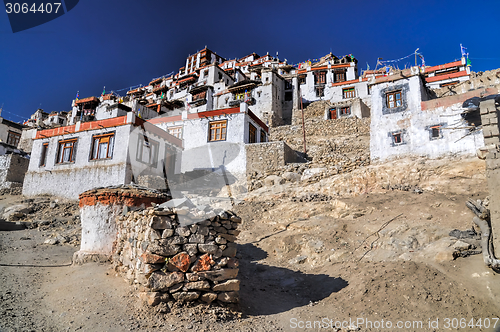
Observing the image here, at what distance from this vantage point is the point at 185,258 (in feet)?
20.1

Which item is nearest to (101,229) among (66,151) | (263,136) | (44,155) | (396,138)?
(66,151)

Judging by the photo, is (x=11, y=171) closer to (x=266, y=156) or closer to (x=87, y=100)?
(x=266, y=156)

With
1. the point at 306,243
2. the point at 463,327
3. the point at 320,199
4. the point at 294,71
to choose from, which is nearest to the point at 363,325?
the point at 463,327

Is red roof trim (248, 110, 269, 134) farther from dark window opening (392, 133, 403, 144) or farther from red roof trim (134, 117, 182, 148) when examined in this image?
dark window opening (392, 133, 403, 144)

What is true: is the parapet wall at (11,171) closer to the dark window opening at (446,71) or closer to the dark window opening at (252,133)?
the dark window opening at (252,133)

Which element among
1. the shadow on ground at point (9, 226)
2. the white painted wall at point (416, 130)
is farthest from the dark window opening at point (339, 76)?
the shadow on ground at point (9, 226)

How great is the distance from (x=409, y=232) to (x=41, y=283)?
11.9 meters

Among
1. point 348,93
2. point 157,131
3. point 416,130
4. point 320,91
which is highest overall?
point 320,91

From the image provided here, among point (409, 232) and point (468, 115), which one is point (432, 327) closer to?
point (409, 232)

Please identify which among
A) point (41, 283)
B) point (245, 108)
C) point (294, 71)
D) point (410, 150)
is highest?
point (294, 71)

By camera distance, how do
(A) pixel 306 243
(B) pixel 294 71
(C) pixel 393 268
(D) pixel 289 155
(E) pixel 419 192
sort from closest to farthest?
(C) pixel 393 268 < (A) pixel 306 243 < (E) pixel 419 192 < (D) pixel 289 155 < (B) pixel 294 71

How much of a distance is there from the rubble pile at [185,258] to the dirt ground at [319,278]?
0.35 meters

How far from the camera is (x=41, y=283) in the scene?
308 inches

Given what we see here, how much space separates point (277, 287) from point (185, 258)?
177 inches
